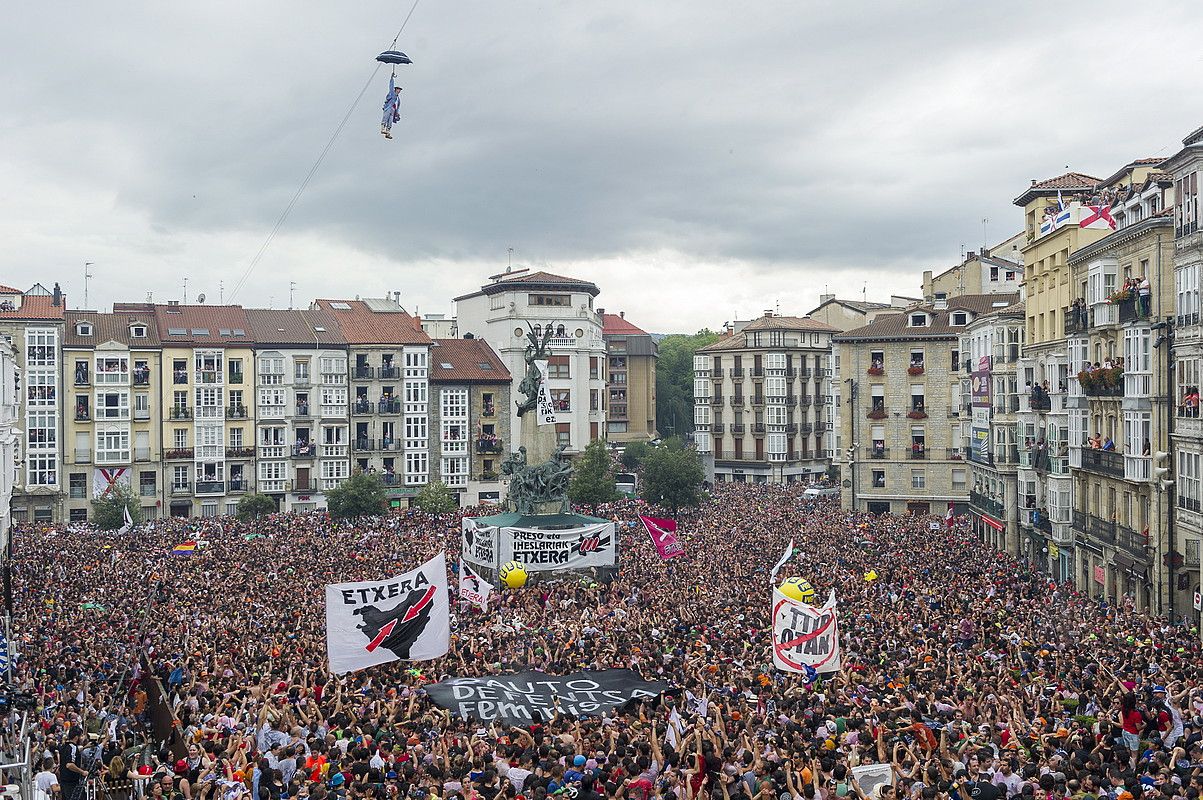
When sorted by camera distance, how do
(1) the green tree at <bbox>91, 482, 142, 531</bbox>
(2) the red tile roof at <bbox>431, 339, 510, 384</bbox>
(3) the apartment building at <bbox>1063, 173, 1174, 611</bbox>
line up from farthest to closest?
(2) the red tile roof at <bbox>431, 339, 510, 384</bbox> → (1) the green tree at <bbox>91, 482, 142, 531</bbox> → (3) the apartment building at <bbox>1063, 173, 1174, 611</bbox>

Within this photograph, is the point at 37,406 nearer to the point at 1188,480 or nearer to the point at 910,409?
the point at 910,409

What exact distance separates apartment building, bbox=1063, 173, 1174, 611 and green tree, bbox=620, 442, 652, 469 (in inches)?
2302

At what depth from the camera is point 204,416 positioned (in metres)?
78.9

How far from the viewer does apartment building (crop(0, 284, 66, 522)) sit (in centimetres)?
7188

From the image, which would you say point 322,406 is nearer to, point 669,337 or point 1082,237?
point 1082,237

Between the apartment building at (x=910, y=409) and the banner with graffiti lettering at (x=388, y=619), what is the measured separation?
55714 millimetres

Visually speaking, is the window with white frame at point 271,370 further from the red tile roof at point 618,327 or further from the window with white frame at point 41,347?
the red tile roof at point 618,327

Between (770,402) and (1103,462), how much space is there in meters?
55.4

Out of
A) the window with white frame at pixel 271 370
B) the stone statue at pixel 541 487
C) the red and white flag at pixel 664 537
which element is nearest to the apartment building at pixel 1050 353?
the red and white flag at pixel 664 537

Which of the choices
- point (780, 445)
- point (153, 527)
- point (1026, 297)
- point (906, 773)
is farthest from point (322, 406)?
point (906, 773)

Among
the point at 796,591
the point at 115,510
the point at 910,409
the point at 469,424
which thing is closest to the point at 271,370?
the point at 469,424

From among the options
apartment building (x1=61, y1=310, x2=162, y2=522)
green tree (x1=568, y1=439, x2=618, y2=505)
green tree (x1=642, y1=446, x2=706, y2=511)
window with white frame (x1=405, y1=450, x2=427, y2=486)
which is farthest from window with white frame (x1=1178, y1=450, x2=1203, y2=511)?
apartment building (x1=61, y1=310, x2=162, y2=522)

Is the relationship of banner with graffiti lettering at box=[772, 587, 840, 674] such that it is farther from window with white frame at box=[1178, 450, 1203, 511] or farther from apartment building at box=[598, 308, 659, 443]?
apartment building at box=[598, 308, 659, 443]

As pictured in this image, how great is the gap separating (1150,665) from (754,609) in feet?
33.4
